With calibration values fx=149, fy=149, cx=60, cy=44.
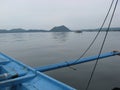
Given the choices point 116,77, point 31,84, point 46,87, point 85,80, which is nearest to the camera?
point 46,87

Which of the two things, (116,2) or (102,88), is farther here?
(102,88)

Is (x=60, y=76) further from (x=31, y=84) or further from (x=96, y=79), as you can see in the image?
(x=31, y=84)

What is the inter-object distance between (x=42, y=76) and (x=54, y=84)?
491 millimetres

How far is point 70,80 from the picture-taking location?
35.4 feet

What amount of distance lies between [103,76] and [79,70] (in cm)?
226

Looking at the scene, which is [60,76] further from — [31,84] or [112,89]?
[31,84]

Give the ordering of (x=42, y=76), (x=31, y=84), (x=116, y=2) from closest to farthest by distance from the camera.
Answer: (x=31, y=84) → (x=42, y=76) → (x=116, y=2)

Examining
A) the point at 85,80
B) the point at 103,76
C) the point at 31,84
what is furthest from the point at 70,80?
the point at 31,84

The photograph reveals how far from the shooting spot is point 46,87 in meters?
2.87

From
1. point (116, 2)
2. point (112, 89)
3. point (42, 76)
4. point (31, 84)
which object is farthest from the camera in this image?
point (112, 89)

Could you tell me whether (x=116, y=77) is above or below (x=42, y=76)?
below

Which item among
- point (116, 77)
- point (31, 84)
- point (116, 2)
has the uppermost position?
point (116, 2)

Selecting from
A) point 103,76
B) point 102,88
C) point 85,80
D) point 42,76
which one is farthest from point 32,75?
point 103,76

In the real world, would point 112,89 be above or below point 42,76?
below
